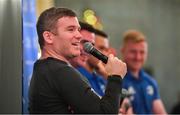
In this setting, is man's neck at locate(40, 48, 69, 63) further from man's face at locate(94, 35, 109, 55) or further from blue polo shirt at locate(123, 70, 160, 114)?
blue polo shirt at locate(123, 70, 160, 114)

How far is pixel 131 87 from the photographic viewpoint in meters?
3.53

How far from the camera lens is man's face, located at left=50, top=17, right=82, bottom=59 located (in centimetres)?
193

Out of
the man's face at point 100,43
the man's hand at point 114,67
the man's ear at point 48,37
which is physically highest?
the man's ear at point 48,37

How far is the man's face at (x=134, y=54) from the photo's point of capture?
366 cm

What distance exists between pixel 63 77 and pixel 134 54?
2.00 meters

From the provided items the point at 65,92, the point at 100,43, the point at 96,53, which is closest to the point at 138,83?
the point at 100,43

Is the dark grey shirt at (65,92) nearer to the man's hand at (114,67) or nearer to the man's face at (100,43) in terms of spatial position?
the man's hand at (114,67)

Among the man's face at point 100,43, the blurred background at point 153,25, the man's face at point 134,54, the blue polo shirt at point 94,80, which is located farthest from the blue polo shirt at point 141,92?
the blurred background at point 153,25

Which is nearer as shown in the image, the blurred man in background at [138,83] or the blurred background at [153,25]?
the blurred man in background at [138,83]

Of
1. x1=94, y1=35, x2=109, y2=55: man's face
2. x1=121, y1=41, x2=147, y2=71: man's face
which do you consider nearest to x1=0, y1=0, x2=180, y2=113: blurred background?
x1=121, y1=41, x2=147, y2=71: man's face

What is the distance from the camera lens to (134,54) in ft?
12.2

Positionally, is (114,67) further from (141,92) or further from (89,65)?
(141,92)

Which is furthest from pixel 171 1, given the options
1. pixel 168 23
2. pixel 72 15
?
pixel 72 15

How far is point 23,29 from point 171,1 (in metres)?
5.12
